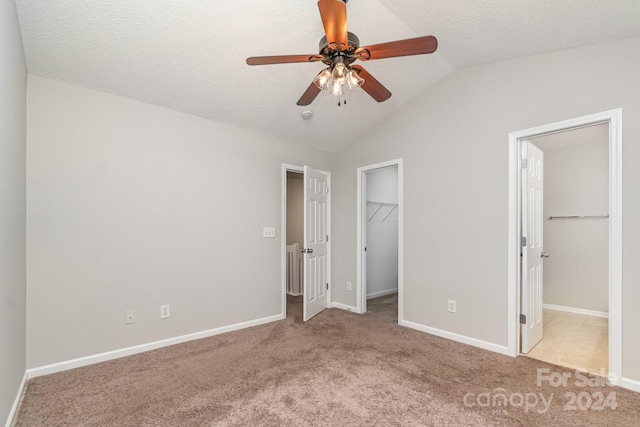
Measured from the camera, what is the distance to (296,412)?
1936 millimetres

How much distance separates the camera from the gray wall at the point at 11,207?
1.62 m

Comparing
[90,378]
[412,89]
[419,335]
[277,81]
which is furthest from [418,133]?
[90,378]

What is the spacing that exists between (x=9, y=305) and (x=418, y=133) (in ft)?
12.3

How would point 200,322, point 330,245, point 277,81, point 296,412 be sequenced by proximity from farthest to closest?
point 330,245, point 200,322, point 277,81, point 296,412

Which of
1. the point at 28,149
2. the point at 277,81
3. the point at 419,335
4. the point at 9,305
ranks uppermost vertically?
the point at 277,81

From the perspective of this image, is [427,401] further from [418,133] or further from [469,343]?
[418,133]

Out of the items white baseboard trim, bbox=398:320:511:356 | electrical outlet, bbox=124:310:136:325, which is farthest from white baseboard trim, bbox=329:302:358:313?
electrical outlet, bbox=124:310:136:325

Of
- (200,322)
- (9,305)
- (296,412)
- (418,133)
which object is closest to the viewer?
(9,305)

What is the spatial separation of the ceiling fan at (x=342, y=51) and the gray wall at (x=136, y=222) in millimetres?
1704

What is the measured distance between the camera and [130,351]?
2775 mm

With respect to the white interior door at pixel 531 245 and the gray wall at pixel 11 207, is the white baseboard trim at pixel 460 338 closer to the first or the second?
the white interior door at pixel 531 245

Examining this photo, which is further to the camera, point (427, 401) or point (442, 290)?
point (442, 290)

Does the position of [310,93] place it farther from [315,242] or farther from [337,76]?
[315,242]

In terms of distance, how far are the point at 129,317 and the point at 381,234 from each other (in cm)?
381
